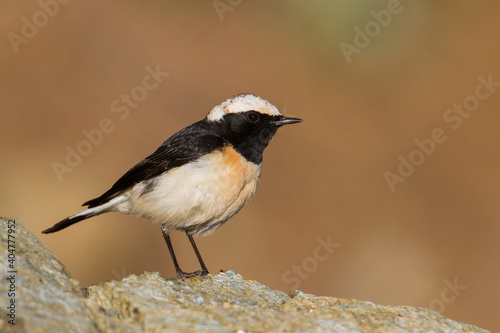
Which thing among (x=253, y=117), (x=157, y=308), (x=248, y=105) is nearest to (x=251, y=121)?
(x=253, y=117)

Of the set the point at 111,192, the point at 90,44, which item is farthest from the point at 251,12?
the point at 111,192

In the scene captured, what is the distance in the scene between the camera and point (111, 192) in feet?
21.4

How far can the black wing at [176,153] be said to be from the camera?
6.14 m

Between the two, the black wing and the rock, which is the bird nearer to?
the black wing

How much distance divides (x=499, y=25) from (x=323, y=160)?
7533 mm

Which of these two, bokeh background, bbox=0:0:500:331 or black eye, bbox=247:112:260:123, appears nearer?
black eye, bbox=247:112:260:123

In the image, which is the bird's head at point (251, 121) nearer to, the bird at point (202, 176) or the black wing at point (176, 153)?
the bird at point (202, 176)

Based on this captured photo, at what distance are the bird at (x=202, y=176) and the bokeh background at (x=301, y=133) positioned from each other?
4641 millimetres

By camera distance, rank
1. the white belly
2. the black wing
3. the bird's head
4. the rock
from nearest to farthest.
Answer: the rock → the white belly → the black wing → the bird's head

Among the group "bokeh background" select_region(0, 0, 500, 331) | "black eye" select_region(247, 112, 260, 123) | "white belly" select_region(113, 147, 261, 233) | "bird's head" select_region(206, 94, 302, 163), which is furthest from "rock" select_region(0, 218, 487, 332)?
"bokeh background" select_region(0, 0, 500, 331)

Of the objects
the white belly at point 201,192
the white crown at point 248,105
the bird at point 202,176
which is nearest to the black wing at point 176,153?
the bird at point 202,176

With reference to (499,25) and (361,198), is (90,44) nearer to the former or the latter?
(361,198)

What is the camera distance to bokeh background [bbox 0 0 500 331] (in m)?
11.6

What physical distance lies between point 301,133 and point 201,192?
29.0 feet
